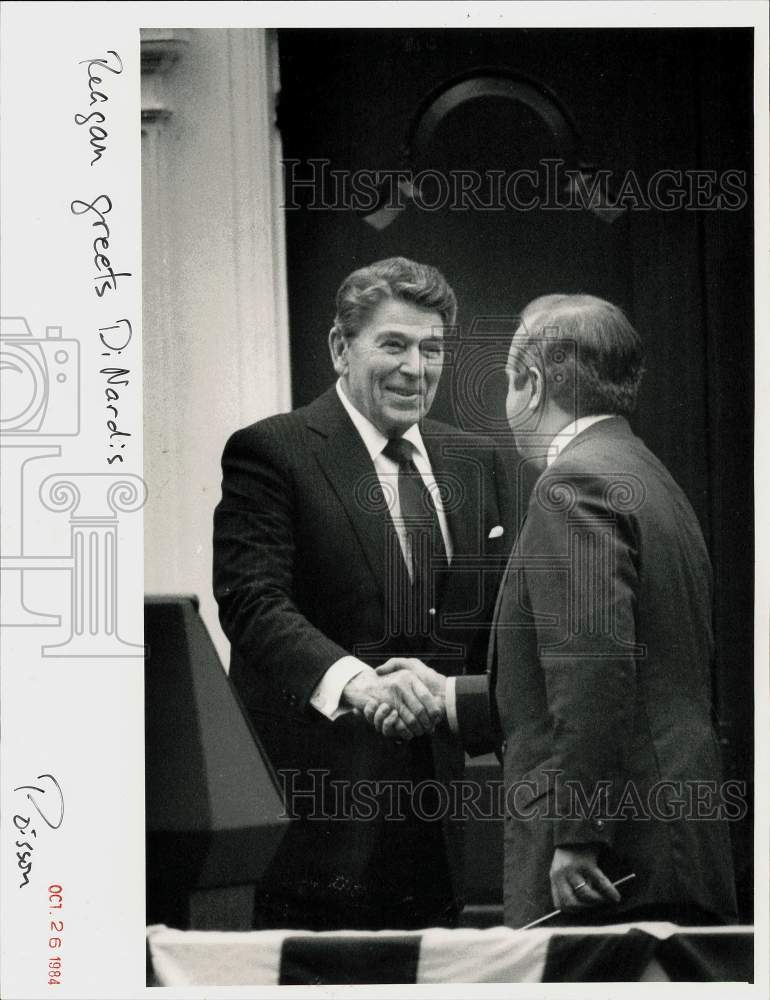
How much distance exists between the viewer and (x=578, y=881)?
12.8ft

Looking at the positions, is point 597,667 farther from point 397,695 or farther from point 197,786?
point 197,786

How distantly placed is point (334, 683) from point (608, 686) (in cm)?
78

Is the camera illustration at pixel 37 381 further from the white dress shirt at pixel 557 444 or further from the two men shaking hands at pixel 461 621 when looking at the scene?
the white dress shirt at pixel 557 444

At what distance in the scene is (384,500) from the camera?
399cm

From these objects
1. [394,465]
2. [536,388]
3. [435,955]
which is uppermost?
[536,388]

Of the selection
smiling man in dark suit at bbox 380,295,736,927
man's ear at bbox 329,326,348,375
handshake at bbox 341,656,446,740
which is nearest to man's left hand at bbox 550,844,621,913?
smiling man in dark suit at bbox 380,295,736,927

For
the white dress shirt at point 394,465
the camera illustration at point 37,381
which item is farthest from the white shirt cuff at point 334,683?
the camera illustration at point 37,381

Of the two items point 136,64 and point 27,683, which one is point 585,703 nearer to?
point 27,683

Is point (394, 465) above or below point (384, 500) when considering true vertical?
above

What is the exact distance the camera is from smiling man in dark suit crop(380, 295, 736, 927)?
390 cm

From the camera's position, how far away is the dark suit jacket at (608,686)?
12.8 feet

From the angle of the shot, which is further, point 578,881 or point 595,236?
point 595,236
